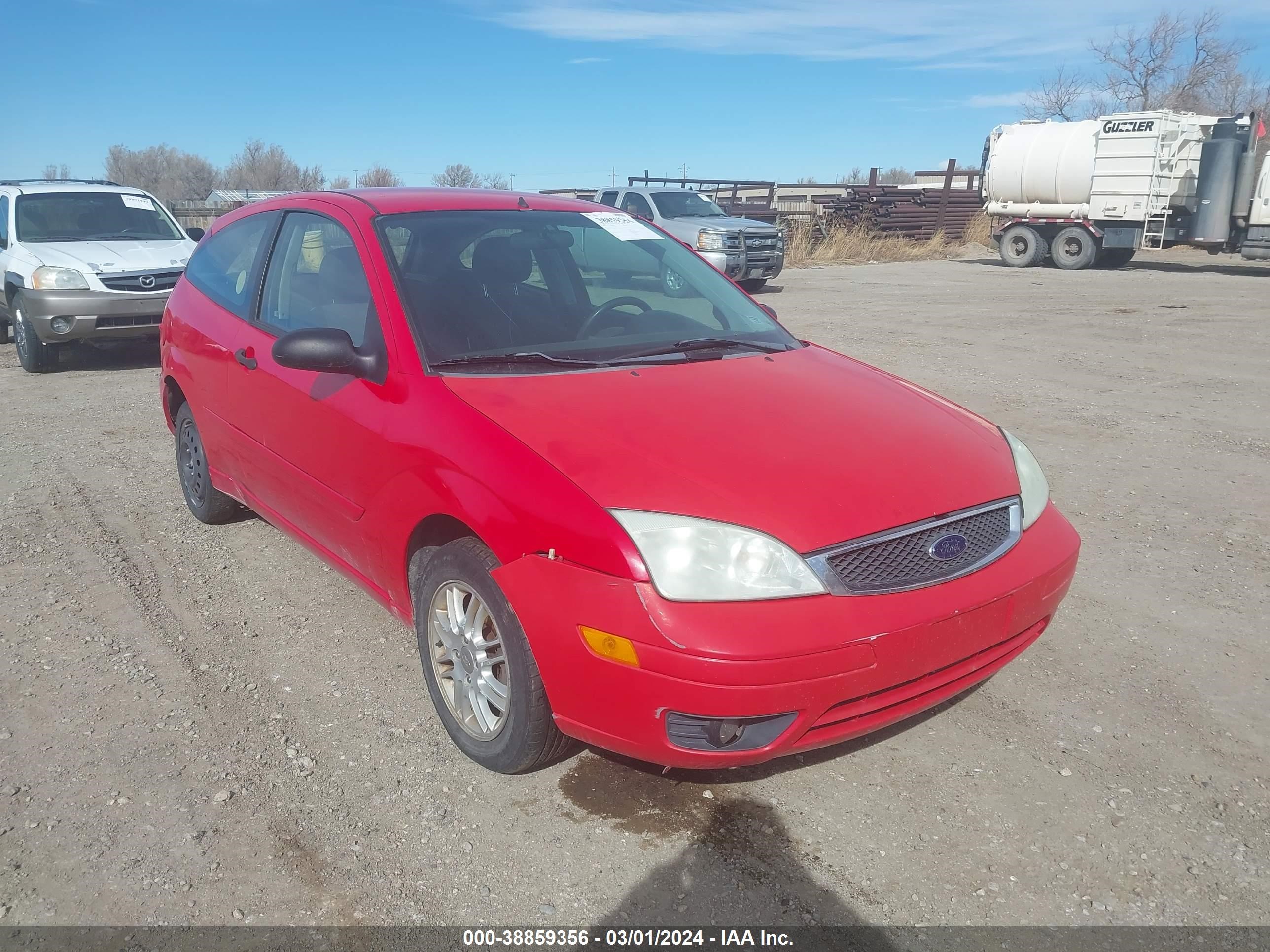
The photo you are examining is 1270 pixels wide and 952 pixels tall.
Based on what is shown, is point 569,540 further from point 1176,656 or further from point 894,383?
point 1176,656

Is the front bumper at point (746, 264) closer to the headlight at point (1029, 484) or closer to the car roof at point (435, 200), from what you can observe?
the car roof at point (435, 200)

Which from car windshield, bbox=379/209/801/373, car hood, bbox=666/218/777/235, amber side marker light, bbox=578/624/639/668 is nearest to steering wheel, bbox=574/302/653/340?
car windshield, bbox=379/209/801/373

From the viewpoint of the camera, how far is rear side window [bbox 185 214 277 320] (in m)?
4.29

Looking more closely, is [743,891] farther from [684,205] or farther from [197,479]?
[684,205]

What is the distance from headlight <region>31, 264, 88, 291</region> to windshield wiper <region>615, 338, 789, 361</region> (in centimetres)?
804

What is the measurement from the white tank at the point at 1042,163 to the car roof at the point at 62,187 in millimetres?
19443

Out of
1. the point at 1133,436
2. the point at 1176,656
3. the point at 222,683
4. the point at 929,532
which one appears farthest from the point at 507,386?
the point at 1133,436

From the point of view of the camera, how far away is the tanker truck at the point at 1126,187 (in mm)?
20547

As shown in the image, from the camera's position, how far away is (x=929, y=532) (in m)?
2.68

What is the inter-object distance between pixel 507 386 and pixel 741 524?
956 mm

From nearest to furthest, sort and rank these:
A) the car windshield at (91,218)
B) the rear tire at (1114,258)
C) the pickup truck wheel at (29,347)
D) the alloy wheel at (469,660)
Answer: the alloy wheel at (469,660)
the pickup truck wheel at (29,347)
the car windshield at (91,218)
the rear tire at (1114,258)

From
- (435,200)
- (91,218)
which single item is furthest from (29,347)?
(435,200)

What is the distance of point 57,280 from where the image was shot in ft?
30.8

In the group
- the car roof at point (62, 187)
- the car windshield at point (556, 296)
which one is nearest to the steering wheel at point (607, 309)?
the car windshield at point (556, 296)
